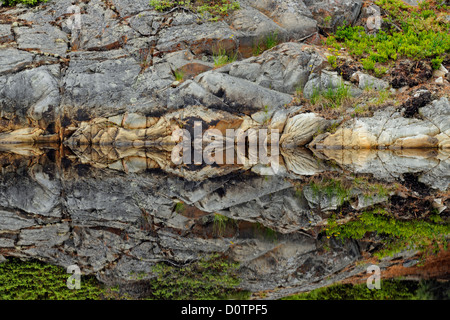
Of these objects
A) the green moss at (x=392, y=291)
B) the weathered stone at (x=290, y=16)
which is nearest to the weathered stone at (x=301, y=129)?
the weathered stone at (x=290, y=16)

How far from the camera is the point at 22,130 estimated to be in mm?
17406

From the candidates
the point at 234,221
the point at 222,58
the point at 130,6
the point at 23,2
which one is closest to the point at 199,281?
the point at 234,221

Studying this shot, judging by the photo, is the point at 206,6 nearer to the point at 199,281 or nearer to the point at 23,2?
the point at 23,2

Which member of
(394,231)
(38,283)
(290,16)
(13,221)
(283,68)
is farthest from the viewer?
(290,16)

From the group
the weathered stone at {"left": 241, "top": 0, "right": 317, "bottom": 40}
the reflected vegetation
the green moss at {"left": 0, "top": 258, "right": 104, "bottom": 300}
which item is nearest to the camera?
the green moss at {"left": 0, "top": 258, "right": 104, "bottom": 300}

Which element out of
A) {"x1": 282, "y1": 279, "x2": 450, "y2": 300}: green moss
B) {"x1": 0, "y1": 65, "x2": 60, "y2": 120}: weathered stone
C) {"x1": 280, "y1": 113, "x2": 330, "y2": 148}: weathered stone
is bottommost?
{"x1": 280, "y1": 113, "x2": 330, "y2": 148}: weathered stone

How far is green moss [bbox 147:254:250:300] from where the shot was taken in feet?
14.5

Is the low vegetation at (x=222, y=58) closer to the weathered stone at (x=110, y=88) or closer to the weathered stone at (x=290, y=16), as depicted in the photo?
the weathered stone at (x=110, y=88)

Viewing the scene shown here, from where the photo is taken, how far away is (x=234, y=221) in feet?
22.6

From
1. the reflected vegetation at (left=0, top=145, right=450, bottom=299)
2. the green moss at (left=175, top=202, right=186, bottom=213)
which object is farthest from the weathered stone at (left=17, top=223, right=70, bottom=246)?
the green moss at (left=175, top=202, right=186, bottom=213)

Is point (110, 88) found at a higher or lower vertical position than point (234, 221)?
lower

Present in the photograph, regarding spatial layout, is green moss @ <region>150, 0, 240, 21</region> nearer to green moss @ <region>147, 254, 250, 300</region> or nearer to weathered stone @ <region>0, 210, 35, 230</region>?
weathered stone @ <region>0, 210, 35, 230</region>

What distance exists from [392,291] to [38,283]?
12.7 feet

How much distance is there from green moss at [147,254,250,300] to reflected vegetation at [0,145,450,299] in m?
0.02
